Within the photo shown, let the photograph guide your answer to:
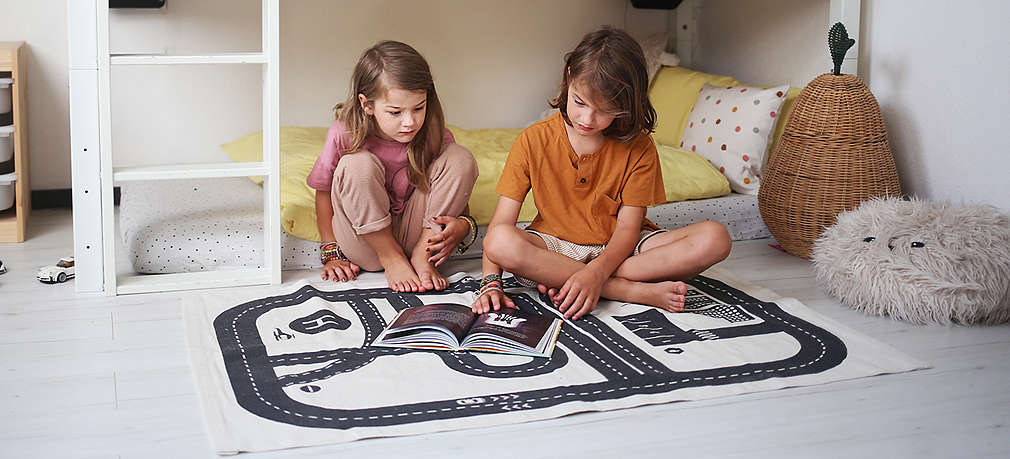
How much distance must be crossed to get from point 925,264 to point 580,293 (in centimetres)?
65

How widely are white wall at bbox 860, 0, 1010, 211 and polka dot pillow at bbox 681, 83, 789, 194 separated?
25 cm

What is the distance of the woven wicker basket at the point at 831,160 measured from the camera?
2166 mm

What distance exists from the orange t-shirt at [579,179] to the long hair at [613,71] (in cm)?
11

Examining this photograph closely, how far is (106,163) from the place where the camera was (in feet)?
6.04

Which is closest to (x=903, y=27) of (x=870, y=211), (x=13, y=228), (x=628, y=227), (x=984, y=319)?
(x=870, y=211)

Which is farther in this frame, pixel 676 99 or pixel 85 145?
pixel 676 99

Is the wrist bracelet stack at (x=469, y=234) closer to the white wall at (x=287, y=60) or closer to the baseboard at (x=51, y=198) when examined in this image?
the white wall at (x=287, y=60)

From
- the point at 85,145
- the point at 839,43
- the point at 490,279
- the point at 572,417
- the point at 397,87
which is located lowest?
the point at 572,417

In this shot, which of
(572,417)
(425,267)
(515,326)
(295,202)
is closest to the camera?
(572,417)

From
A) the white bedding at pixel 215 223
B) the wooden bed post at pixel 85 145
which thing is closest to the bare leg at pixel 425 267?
the white bedding at pixel 215 223

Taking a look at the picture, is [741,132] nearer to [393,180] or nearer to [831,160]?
[831,160]

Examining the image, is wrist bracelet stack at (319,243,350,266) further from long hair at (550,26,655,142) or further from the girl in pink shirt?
long hair at (550,26,655,142)

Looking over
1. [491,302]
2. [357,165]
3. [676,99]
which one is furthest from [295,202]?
[676,99]

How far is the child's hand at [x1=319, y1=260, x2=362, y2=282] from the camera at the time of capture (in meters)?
2.00
